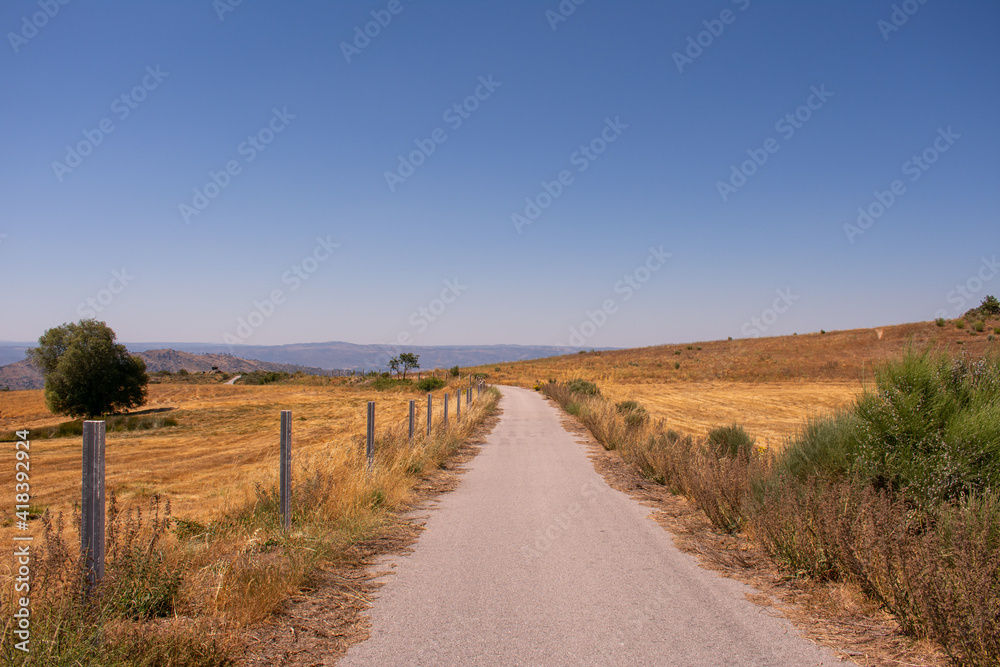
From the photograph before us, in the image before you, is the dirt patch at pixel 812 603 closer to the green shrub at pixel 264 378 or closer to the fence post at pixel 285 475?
the fence post at pixel 285 475

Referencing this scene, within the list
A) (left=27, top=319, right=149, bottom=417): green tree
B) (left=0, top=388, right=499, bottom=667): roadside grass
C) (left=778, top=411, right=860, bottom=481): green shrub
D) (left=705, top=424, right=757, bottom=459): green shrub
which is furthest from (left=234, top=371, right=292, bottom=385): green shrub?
(left=778, top=411, right=860, bottom=481): green shrub

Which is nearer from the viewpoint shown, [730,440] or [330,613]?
[330,613]

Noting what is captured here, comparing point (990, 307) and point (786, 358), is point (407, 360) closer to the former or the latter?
point (786, 358)

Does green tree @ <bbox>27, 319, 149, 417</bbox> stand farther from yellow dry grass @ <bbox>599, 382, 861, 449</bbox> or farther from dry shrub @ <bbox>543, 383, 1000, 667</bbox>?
dry shrub @ <bbox>543, 383, 1000, 667</bbox>

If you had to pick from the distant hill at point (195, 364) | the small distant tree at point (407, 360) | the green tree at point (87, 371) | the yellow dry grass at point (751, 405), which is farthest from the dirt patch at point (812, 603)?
the distant hill at point (195, 364)

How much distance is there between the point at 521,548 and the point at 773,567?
8.33 feet

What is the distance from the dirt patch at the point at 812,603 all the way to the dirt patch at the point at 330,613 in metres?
3.21

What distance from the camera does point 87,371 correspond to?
44750 millimetres

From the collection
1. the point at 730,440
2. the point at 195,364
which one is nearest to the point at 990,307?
the point at 730,440

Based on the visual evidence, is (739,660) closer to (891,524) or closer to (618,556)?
(891,524)

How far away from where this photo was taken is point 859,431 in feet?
20.9

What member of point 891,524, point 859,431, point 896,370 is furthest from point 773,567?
point 896,370

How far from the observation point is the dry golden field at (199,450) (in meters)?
13.0

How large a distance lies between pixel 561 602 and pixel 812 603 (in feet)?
6.60
